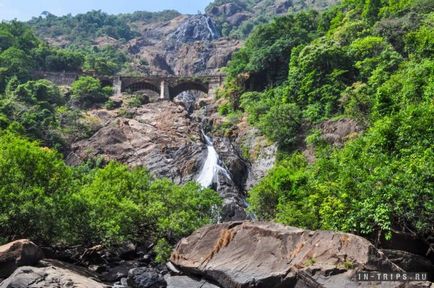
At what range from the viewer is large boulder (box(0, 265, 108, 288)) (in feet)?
50.4

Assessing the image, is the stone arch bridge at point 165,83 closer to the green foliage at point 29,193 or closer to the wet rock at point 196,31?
the green foliage at point 29,193

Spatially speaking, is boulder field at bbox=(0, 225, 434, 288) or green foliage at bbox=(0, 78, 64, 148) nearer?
boulder field at bbox=(0, 225, 434, 288)

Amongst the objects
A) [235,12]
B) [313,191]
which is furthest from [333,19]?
[235,12]

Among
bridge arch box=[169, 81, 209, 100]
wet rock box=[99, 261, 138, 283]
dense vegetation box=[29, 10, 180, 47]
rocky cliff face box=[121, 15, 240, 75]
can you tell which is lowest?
wet rock box=[99, 261, 138, 283]

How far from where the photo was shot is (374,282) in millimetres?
13312

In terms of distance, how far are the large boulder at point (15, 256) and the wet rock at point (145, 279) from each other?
4541mm

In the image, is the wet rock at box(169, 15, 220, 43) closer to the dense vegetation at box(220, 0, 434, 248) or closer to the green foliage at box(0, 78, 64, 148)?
the dense vegetation at box(220, 0, 434, 248)

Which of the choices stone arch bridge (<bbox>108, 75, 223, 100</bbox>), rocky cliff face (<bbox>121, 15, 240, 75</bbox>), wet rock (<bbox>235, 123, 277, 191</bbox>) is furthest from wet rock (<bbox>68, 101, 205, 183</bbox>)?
rocky cliff face (<bbox>121, 15, 240, 75</bbox>)

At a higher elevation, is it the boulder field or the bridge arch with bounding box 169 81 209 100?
the bridge arch with bounding box 169 81 209 100

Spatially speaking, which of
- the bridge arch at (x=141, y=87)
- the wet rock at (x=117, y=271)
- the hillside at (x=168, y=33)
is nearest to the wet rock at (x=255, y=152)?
the wet rock at (x=117, y=271)

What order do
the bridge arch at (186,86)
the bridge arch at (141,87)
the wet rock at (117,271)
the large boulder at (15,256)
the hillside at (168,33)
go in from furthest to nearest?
1. the hillside at (168,33)
2. the bridge arch at (141,87)
3. the bridge arch at (186,86)
4. the wet rock at (117,271)
5. the large boulder at (15,256)

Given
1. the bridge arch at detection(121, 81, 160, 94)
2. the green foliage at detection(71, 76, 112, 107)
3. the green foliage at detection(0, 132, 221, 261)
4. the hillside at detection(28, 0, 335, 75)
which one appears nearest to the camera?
the green foliage at detection(0, 132, 221, 261)

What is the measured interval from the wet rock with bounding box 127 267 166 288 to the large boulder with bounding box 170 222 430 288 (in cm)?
114

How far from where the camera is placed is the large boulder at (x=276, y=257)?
14.3 metres
